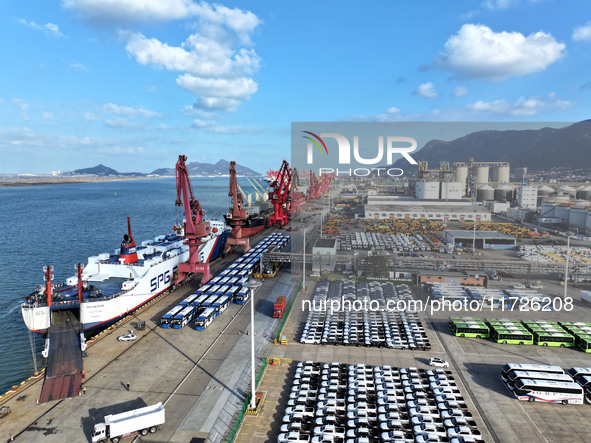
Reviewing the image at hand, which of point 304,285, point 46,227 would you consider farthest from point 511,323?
point 46,227

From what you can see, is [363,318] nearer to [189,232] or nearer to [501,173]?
[189,232]

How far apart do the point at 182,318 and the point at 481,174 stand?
→ 39.2 m

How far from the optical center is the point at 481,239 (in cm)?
4219

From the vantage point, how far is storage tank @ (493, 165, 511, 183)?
45281 mm

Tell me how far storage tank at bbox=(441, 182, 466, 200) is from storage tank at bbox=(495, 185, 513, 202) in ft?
19.9

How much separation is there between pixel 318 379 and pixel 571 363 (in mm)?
16562

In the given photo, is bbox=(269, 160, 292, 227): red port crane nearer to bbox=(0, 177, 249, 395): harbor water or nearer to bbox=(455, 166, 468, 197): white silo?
bbox=(0, 177, 249, 395): harbor water

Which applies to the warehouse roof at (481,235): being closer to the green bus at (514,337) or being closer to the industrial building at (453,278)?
the industrial building at (453,278)

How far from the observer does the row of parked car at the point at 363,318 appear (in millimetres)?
25062

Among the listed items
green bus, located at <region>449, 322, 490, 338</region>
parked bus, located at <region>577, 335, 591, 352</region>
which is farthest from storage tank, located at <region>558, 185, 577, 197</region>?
green bus, located at <region>449, 322, 490, 338</region>

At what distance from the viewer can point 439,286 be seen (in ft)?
116

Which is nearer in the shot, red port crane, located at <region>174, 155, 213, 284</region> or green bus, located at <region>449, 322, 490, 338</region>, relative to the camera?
green bus, located at <region>449, 322, 490, 338</region>

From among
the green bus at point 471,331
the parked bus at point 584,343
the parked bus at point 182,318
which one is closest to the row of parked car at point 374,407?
the green bus at point 471,331

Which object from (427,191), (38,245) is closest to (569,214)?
(427,191)
